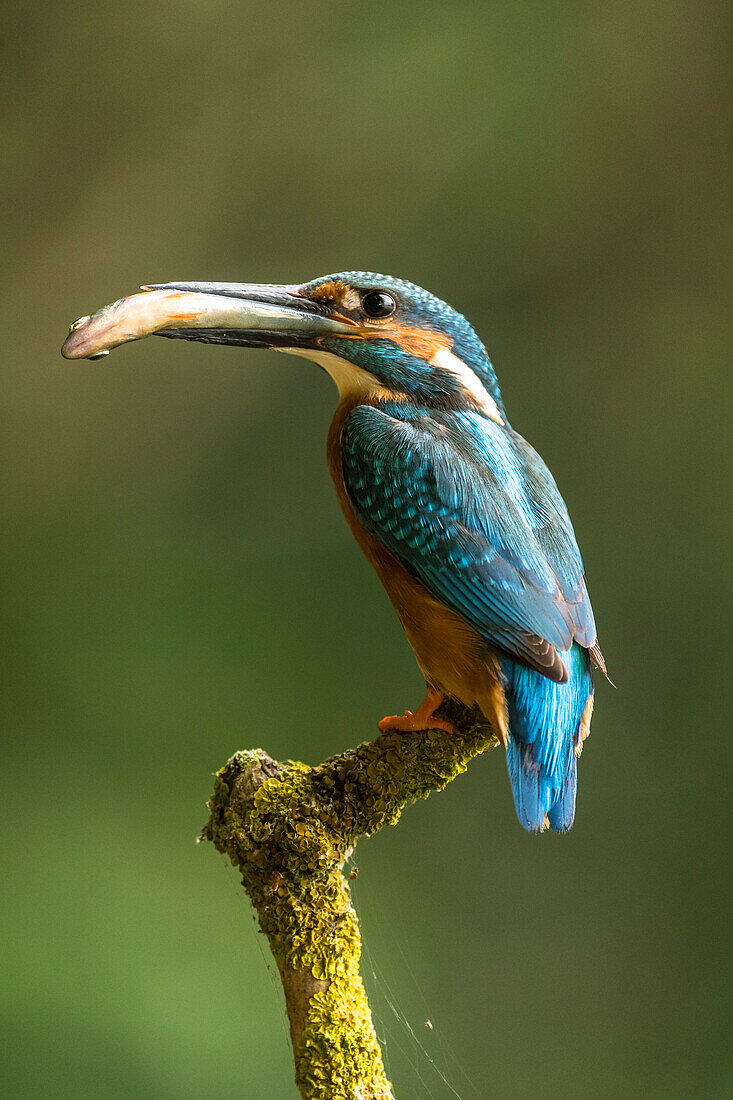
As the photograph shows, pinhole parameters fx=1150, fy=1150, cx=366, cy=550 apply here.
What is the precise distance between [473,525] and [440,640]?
16 cm

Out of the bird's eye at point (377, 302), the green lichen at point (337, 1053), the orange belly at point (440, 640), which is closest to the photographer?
the green lichen at point (337, 1053)

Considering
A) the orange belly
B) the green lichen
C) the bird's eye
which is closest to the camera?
the green lichen

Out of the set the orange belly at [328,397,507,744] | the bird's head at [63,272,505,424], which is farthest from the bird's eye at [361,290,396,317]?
the orange belly at [328,397,507,744]

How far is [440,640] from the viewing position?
59.7 inches

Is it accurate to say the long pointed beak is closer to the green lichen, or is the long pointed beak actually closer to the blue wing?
the blue wing

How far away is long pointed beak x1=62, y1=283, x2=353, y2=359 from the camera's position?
55.4 inches

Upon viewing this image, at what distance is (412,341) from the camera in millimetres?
1608

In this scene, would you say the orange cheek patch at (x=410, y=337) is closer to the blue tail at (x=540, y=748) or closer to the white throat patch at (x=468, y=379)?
the white throat patch at (x=468, y=379)

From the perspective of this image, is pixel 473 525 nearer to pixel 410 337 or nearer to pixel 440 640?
pixel 440 640

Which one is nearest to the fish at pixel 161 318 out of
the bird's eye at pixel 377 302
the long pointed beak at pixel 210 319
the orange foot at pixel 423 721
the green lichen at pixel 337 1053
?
the long pointed beak at pixel 210 319

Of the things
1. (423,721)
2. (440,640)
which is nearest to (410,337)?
(440,640)

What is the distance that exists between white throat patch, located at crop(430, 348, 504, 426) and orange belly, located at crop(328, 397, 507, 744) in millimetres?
123

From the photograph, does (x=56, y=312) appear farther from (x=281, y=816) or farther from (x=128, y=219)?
(x=281, y=816)

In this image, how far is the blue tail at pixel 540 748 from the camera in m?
1.40
